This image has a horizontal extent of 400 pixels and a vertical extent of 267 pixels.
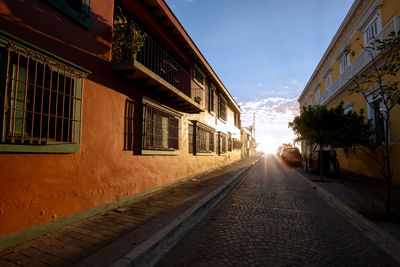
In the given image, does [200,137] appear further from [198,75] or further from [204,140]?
[198,75]

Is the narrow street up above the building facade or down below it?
below

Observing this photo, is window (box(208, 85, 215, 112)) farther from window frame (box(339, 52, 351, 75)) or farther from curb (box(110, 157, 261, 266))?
window frame (box(339, 52, 351, 75))

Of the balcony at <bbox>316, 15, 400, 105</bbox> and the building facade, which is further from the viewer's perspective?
the balcony at <bbox>316, 15, 400, 105</bbox>

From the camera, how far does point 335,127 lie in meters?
9.13

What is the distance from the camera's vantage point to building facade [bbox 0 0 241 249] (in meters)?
2.92

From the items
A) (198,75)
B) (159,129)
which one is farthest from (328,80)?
(159,129)

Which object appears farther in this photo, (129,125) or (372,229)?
(129,125)

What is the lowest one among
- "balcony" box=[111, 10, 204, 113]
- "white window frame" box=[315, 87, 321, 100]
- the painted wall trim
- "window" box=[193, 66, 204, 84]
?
the painted wall trim

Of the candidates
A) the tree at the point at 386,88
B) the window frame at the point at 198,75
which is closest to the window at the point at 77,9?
the tree at the point at 386,88

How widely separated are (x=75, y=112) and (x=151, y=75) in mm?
2176

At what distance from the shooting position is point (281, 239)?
3.32m

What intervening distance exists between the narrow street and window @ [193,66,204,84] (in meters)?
7.47

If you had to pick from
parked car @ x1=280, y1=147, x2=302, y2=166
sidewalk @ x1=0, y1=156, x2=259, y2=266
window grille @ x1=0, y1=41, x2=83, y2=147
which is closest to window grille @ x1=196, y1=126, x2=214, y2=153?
sidewalk @ x1=0, y1=156, x2=259, y2=266

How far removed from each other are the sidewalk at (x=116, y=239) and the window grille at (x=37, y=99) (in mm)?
1537
